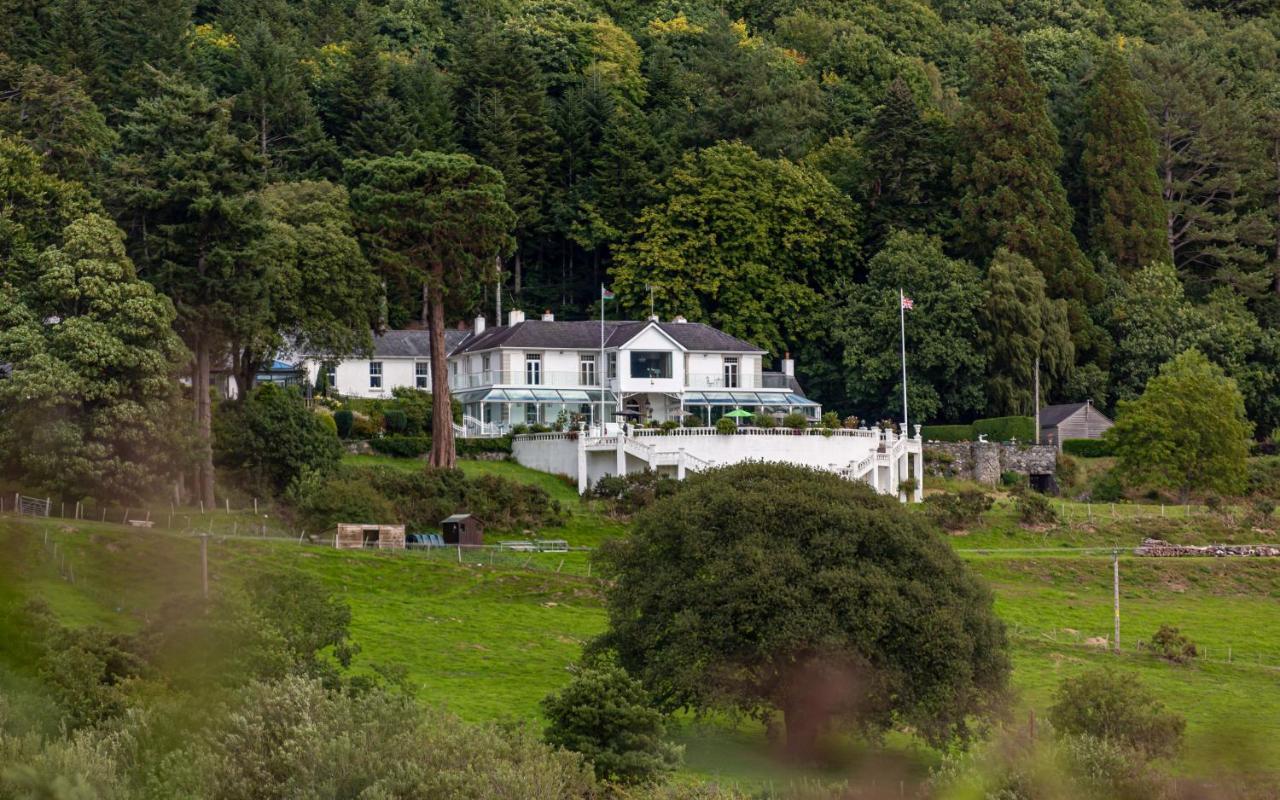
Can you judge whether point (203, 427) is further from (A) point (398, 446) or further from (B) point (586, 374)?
(B) point (586, 374)

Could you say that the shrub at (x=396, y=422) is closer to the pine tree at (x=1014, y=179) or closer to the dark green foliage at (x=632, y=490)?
the dark green foliage at (x=632, y=490)

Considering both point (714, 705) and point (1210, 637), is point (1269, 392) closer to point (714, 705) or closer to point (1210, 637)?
point (1210, 637)

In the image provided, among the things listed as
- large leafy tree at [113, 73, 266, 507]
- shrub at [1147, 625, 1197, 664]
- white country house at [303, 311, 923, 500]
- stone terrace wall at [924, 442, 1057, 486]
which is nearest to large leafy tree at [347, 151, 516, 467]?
white country house at [303, 311, 923, 500]

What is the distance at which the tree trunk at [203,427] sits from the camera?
5609cm

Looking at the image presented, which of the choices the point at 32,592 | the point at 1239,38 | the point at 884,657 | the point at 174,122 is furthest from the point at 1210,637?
the point at 1239,38

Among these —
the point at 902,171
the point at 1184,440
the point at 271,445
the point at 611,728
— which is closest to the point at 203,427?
the point at 271,445

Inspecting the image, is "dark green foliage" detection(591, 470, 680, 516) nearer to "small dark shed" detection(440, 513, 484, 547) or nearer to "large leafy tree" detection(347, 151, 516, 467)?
"small dark shed" detection(440, 513, 484, 547)

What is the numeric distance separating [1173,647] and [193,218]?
3313cm

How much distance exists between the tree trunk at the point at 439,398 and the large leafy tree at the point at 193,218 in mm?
10171

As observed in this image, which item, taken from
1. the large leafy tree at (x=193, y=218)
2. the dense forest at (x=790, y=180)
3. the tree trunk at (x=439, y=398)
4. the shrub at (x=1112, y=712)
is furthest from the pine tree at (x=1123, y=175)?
the shrub at (x=1112, y=712)

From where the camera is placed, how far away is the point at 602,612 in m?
51.3

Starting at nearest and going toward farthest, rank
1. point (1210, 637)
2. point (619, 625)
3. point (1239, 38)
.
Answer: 1. point (619, 625)
2. point (1210, 637)
3. point (1239, 38)

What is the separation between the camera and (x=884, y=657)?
3912cm

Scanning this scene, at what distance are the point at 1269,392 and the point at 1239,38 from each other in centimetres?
3772
